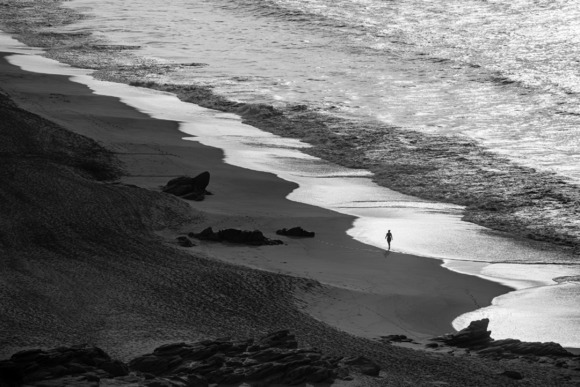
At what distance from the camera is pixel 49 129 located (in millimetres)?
22359

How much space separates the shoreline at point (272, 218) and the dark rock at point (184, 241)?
11.4 inches

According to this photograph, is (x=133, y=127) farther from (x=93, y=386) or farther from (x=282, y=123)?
(x=93, y=386)

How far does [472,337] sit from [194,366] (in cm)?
380

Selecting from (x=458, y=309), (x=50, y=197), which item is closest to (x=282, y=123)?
(x=50, y=197)

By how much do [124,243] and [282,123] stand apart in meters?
12.3

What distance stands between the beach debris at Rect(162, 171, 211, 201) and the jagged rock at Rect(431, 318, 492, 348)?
733cm

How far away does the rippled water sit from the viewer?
91.3 ft

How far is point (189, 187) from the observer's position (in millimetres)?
19672

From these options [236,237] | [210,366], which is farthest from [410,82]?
[210,366]

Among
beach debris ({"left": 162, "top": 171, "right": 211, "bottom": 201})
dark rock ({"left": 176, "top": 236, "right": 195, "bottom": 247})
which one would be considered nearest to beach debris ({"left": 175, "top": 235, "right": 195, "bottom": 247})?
dark rock ({"left": 176, "top": 236, "right": 195, "bottom": 247})

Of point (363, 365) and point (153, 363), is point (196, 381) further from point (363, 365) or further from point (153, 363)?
point (363, 365)

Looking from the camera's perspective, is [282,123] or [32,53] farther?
[32,53]

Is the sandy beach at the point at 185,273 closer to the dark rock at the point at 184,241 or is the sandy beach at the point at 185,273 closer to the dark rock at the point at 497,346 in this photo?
→ the dark rock at the point at 184,241

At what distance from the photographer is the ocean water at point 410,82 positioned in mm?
16984
